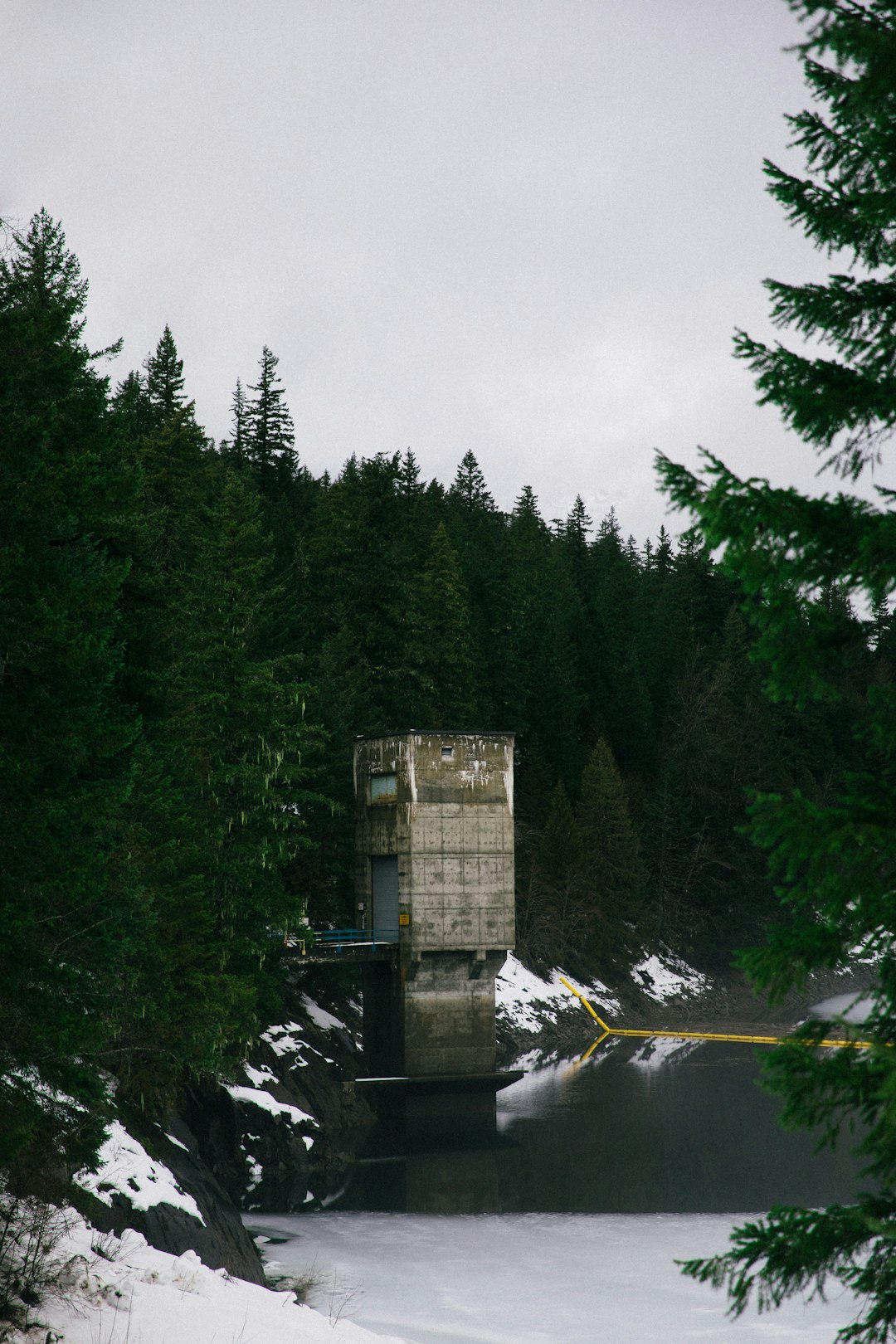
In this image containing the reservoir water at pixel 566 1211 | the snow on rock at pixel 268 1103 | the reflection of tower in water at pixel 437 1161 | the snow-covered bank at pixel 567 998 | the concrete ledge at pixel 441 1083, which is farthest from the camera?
the snow-covered bank at pixel 567 998

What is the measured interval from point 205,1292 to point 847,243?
46.5ft

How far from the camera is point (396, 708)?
56.5m

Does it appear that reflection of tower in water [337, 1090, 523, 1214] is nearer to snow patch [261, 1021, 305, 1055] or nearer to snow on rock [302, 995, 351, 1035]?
snow patch [261, 1021, 305, 1055]

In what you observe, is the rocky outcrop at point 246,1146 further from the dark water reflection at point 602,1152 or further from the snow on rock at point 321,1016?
the dark water reflection at point 602,1152

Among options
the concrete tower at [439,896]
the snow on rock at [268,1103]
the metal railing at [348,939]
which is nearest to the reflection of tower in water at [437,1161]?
the concrete tower at [439,896]

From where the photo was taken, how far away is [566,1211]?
31.8 m

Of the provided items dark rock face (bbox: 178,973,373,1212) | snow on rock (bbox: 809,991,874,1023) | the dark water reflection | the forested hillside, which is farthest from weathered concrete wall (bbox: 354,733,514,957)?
snow on rock (bbox: 809,991,874,1023)

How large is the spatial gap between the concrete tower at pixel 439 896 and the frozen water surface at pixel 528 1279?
1373 cm

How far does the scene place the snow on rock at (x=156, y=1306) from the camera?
13531 mm

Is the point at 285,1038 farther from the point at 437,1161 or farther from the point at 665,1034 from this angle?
the point at 665,1034

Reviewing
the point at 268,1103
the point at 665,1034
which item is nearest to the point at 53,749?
the point at 268,1103

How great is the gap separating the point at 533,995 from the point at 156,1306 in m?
46.2

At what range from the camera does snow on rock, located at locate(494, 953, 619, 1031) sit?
188 ft

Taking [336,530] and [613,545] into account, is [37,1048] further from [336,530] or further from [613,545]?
[613,545]
